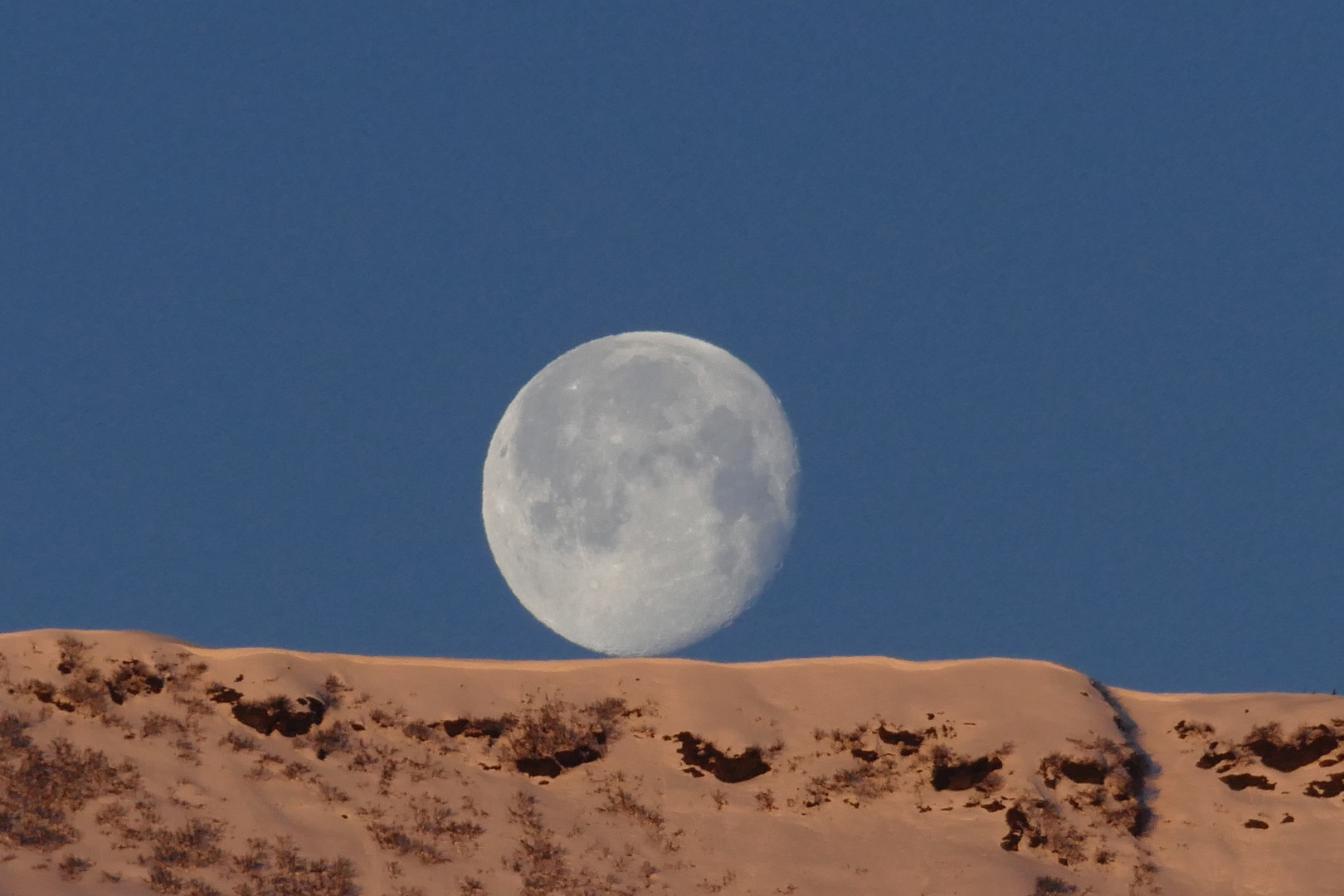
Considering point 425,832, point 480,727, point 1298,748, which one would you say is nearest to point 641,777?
point 480,727

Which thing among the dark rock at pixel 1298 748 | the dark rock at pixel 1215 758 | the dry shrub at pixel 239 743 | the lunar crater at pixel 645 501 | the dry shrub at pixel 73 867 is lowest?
the dry shrub at pixel 73 867

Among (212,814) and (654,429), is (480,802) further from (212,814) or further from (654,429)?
(654,429)

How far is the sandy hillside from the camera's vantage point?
25.4 meters

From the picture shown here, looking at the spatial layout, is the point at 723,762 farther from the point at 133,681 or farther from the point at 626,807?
the point at 133,681

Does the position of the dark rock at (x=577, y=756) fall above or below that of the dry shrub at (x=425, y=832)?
above

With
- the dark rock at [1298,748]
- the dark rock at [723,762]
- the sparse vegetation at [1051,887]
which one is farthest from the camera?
the dark rock at [1298,748]

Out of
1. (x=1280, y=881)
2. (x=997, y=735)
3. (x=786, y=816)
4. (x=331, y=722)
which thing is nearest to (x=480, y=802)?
(x=331, y=722)

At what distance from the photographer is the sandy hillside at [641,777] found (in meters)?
25.4

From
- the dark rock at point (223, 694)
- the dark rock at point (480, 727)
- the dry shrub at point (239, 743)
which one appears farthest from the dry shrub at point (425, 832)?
the dark rock at point (223, 694)

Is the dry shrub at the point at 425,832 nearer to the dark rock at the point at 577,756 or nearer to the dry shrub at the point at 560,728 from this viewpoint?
the dry shrub at the point at 560,728

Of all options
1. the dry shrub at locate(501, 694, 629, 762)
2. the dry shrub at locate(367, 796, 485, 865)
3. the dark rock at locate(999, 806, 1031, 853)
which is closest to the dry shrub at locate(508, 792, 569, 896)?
the dry shrub at locate(367, 796, 485, 865)

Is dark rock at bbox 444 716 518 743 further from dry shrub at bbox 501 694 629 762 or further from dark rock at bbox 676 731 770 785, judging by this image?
dark rock at bbox 676 731 770 785

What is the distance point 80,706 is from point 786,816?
13703 mm

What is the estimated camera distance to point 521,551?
36.0m
